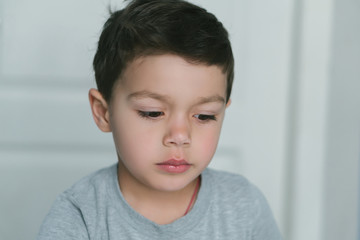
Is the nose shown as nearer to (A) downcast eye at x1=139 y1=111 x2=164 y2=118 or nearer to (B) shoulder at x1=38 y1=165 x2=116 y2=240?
(A) downcast eye at x1=139 y1=111 x2=164 y2=118

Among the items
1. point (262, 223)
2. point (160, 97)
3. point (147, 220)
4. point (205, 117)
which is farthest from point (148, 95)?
point (262, 223)

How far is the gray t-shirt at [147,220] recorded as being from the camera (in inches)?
39.9

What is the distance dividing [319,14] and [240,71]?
0.30 meters

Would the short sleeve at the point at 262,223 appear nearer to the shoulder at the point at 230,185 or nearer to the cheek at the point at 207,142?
the shoulder at the point at 230,185

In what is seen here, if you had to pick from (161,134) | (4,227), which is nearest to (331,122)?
(161,134)

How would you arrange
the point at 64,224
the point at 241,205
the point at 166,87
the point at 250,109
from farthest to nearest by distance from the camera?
the point at 250,109, the point at 241,205, the point at 64,224, the point at 166,87

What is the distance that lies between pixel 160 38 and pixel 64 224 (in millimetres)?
416

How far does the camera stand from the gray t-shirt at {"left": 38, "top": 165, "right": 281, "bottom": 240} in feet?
3.33

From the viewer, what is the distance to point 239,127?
1625 millimetres

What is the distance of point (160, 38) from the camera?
0.91 metres

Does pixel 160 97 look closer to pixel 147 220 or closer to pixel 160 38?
pixel 160 38

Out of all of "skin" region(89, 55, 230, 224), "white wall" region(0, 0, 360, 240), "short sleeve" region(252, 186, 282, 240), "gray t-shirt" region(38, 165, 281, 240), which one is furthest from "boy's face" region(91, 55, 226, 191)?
"white wall" region(0, 0, 360, 240)

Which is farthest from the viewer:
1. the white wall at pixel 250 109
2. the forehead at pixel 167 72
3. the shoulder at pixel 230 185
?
the white wall at pixel 250 109

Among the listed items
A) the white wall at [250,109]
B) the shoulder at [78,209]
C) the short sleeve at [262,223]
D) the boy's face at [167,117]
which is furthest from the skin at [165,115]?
the white wall at [250,109]
